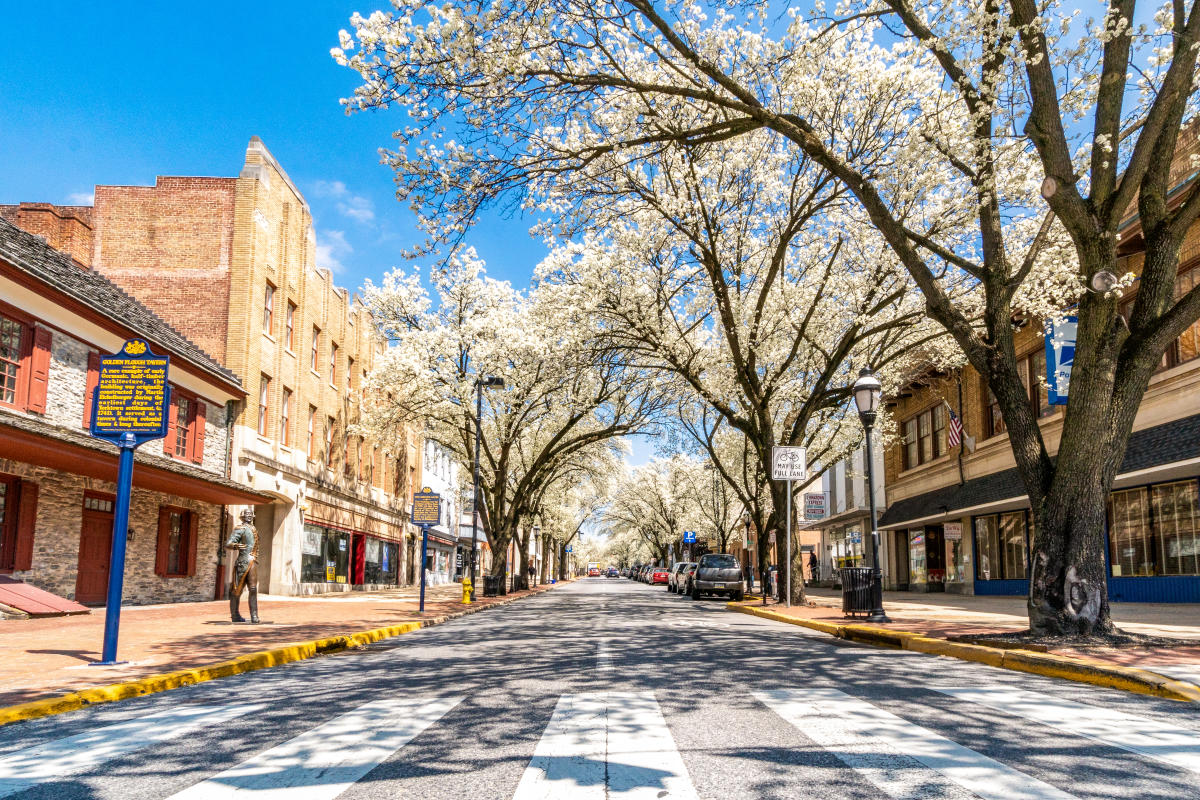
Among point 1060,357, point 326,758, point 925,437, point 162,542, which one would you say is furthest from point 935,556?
point 326,758

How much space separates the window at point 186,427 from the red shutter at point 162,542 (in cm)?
145

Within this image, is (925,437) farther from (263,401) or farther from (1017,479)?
(263,401)

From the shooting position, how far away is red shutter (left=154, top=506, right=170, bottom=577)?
21.3 meters

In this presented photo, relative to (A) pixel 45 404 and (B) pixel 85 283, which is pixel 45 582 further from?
(B) pixel 85 283

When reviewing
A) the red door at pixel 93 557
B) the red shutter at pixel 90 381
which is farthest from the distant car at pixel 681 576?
the red shutter at pixel 90 381

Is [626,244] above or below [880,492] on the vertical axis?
above

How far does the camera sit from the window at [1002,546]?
25002 millimetres

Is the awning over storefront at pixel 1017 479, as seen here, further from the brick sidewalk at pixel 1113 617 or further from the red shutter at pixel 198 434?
the red shutter at pixel 198 434

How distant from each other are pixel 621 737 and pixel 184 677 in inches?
200

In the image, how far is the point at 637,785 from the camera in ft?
14.5

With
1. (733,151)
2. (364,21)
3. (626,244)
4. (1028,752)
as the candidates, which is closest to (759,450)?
(626,244)

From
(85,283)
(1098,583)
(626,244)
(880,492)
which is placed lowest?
(1098,583)

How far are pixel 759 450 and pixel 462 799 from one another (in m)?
20.6

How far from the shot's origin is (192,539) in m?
22.9
